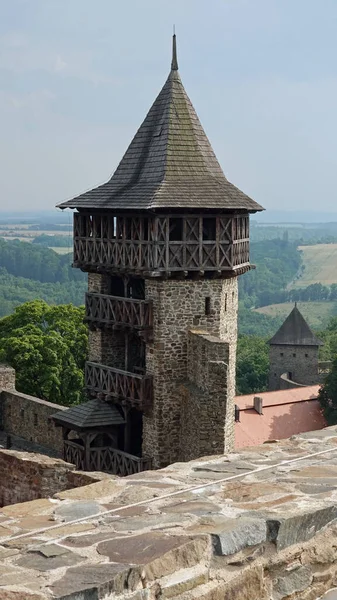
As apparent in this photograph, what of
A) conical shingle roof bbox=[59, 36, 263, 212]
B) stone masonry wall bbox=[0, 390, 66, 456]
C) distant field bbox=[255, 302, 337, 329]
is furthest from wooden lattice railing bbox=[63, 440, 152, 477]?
distant field bbox=[255, 302, 337, 329]

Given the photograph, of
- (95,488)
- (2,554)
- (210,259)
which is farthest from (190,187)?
(2,554)

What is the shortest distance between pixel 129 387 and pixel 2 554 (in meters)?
14.9

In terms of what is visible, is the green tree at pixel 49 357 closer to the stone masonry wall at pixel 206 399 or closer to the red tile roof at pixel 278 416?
the red tile roof at pixel 278 416

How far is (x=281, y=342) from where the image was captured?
5406 cm

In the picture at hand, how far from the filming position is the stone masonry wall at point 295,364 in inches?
2098

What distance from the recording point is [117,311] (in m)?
19.8

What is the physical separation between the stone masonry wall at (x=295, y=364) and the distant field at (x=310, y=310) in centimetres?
8986

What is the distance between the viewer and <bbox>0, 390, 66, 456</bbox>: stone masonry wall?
22375mm

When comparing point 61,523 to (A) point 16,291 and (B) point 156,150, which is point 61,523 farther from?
(A) point 16,291

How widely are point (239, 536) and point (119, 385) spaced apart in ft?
49.5

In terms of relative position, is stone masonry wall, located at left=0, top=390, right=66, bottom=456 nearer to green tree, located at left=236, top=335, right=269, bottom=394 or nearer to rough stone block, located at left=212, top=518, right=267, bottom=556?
rough stone block, located at left=212, top=518, right=267, bottom=556

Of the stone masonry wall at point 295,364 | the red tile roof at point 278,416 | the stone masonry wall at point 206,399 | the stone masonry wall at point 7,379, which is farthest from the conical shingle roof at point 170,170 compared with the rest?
the stone masonry wall at point 295,364

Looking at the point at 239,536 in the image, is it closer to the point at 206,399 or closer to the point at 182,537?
the point at 182,537

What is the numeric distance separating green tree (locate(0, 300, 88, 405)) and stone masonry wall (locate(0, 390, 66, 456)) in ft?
17.9
